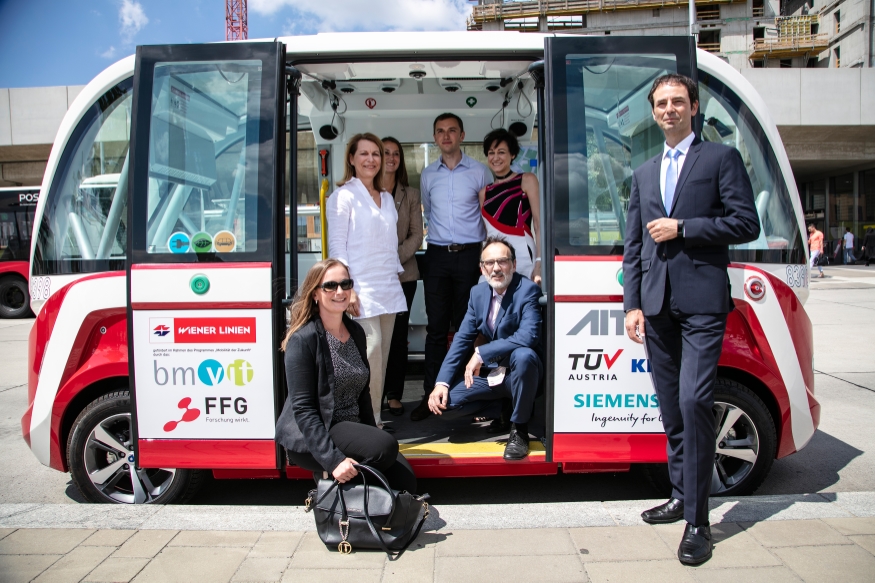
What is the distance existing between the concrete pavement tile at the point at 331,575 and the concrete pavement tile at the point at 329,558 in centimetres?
3

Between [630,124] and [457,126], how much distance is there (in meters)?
1.33

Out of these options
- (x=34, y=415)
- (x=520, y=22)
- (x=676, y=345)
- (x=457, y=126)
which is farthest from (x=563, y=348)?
(x=520, y=22)

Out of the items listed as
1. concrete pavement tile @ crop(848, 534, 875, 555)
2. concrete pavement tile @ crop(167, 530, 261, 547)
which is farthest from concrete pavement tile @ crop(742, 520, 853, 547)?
concrete pavement tile @ crop(167, 530, 261, 547)

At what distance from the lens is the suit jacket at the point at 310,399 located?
109 inches

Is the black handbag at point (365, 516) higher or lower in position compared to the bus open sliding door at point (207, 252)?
lower

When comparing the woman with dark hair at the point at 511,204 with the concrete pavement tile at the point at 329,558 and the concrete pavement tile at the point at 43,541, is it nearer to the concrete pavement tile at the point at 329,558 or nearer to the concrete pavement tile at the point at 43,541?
the concrete pavement tile at the point at 329,558

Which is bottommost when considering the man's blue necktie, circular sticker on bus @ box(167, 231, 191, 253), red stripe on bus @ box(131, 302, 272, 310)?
red stripe on bus @ box(131, 302, 272, 310)

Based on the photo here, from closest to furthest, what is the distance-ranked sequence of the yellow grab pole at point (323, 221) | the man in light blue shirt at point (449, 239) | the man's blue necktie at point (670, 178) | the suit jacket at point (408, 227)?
the man's blue necktie at point (670, 178) → the yellow grab pole at point (323, 221) → the man in light blue shirt at point (449, 239) → the suit jacket at point (408, 227)

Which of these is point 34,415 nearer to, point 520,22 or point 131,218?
point 131,218

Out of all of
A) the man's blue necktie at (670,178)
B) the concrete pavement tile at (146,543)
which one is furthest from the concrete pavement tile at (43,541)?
the man's blue necktie at (670,178)

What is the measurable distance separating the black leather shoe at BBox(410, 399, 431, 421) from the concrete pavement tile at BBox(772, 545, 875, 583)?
7.20ft

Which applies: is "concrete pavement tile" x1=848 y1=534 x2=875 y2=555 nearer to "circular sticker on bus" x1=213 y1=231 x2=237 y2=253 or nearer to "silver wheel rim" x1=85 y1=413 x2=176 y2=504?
"circular sticker on bus" x1=213 y1=231 x2=237 y2=253

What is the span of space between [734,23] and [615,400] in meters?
58.3

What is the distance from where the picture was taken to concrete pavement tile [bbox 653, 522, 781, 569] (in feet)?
8.19
